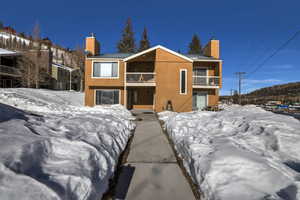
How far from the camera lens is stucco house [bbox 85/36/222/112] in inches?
538

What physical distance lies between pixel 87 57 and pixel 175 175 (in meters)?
14.7

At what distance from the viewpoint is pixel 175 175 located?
3.15m

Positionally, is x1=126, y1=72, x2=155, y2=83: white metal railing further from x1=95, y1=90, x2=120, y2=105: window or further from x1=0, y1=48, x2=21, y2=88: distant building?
x1=0, y1=48, x2=21, y2=88: distant building

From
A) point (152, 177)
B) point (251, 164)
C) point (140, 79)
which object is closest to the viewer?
point (251, 164)

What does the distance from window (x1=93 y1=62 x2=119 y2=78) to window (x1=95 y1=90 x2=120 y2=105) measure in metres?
1.58

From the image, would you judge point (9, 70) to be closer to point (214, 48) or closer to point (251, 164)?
point (214, 48)

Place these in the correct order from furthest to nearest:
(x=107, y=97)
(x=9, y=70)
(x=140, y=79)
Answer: (x=9, y=70), (x=107, y=97), (x=140, y=79)

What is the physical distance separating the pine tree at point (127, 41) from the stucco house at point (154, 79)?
26134mm

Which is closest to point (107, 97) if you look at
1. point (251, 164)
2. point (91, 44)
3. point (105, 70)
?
point (105, 70)

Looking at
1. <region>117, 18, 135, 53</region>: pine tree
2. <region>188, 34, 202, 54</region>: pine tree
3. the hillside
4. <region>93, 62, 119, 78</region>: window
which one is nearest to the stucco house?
<region>93, 62, 119, 78</region>: window

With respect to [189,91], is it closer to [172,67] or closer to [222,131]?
[172,67]

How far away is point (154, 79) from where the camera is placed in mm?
13891

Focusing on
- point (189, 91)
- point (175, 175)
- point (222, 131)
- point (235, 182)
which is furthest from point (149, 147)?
point (189, 91)

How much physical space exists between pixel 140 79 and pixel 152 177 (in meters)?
11.6
